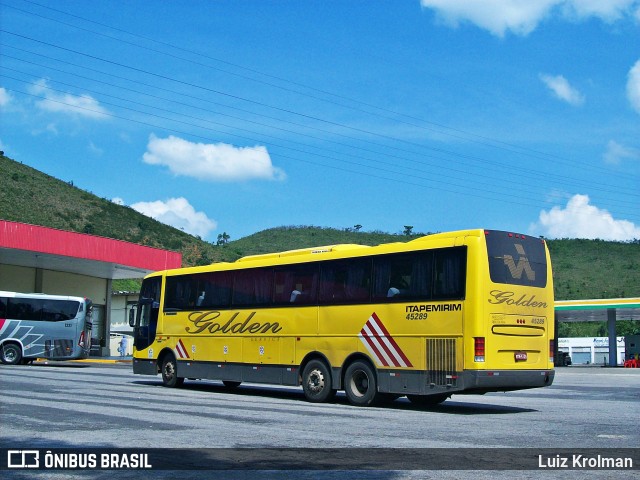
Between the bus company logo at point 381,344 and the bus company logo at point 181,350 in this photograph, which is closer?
the bus company logo at point 381,344

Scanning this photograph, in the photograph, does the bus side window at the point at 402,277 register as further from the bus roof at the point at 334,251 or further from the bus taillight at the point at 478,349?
the bus taillight at the point at 478,349

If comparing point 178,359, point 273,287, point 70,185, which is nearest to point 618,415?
point 273,287

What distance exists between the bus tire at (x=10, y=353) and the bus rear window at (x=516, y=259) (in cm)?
2781

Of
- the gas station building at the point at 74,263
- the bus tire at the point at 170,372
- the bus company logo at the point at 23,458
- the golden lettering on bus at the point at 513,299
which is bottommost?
the bus company logo at the point at 23,458

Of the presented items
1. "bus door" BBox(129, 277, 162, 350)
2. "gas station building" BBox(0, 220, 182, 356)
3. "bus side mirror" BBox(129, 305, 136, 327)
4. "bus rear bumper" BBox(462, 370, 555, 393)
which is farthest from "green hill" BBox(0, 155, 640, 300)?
"bus rear bumper" BBox(462, 370, 555, 393)

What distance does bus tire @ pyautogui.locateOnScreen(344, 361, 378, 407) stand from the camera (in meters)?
17.6

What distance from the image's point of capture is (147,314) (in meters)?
24.6

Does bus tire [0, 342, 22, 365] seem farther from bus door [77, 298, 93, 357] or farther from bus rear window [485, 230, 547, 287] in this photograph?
bus rear window [485, 230, 547, 287]

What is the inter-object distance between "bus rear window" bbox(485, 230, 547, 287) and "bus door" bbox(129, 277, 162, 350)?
1134 centimetres

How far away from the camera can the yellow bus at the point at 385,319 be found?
52.5 ft

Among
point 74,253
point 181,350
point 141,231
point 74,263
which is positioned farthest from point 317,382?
point 141,231

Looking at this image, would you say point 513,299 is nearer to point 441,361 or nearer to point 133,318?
point 441,361

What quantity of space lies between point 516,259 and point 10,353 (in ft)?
92.5

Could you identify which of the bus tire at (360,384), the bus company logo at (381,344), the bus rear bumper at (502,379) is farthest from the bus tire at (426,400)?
the bus rear bumper at (502,379)
